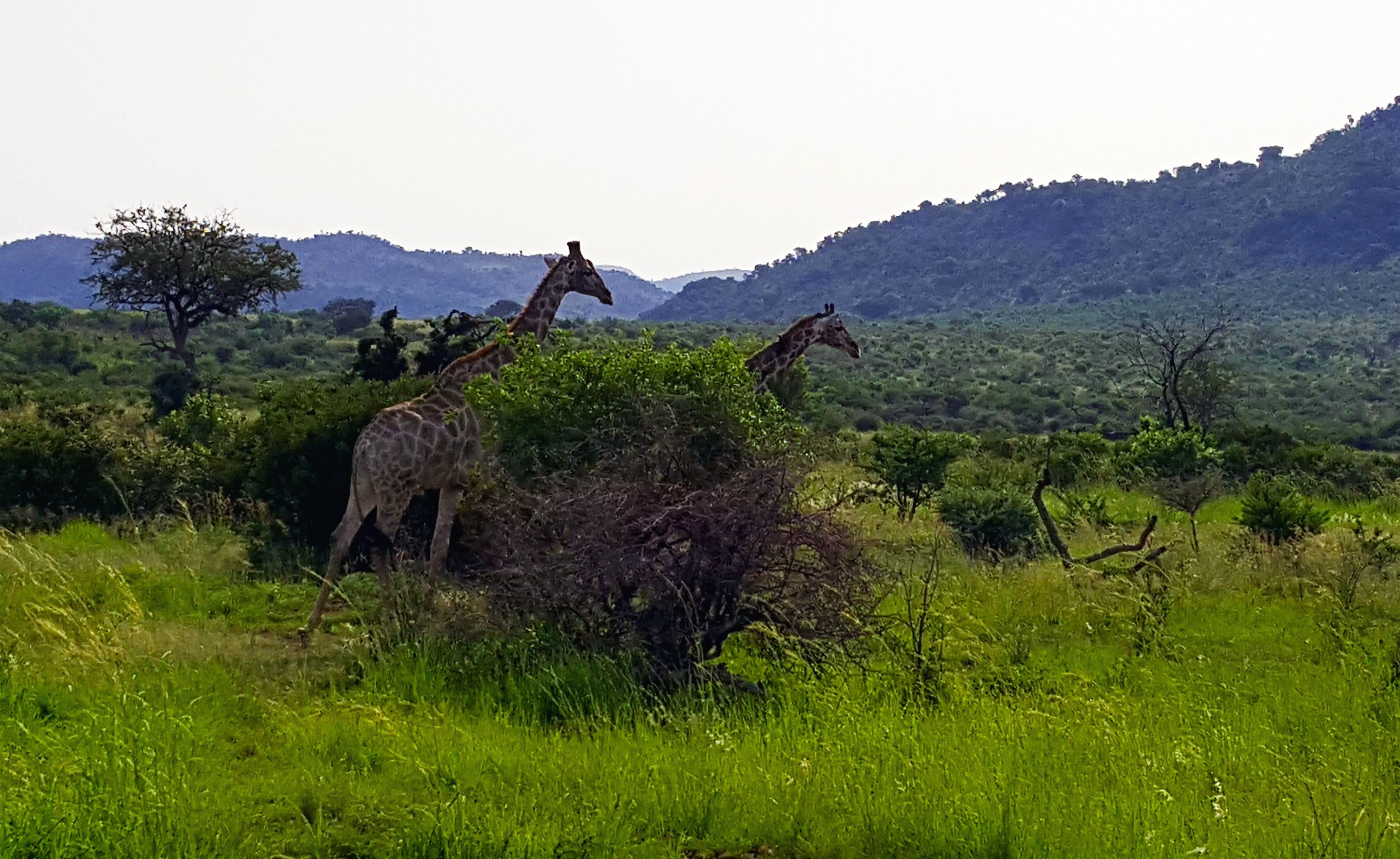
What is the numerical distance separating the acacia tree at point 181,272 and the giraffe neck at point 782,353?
86.9ft

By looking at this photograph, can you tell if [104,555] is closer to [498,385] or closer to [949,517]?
[498,385]

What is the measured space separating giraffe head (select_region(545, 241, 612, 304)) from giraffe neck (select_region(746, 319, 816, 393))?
70.9 inches

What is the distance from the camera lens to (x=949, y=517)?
48.6ft

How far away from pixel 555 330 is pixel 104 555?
5152 millimetres

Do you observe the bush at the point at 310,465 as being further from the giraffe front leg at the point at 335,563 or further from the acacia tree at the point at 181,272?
the acacia tree at the point at 181,272

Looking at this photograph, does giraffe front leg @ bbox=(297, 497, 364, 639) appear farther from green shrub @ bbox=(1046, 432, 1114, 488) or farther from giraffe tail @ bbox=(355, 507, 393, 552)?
green shrub @ bbox=(1046, 432, 1114, 488)

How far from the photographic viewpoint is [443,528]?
10188 mm

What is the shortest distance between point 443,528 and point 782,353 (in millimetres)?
4591

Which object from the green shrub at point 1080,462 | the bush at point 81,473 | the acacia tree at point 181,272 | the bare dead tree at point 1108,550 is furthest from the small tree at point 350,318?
the bare dead tree at point 1108,550

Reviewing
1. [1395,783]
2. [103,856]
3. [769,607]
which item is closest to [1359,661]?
[1395,783]

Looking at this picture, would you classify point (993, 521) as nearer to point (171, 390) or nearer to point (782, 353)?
point (782, 353)

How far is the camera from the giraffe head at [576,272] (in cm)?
1271

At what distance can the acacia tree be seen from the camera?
3469 cm

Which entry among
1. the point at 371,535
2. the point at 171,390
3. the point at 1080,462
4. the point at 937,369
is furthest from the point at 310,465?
the point at 937,369
